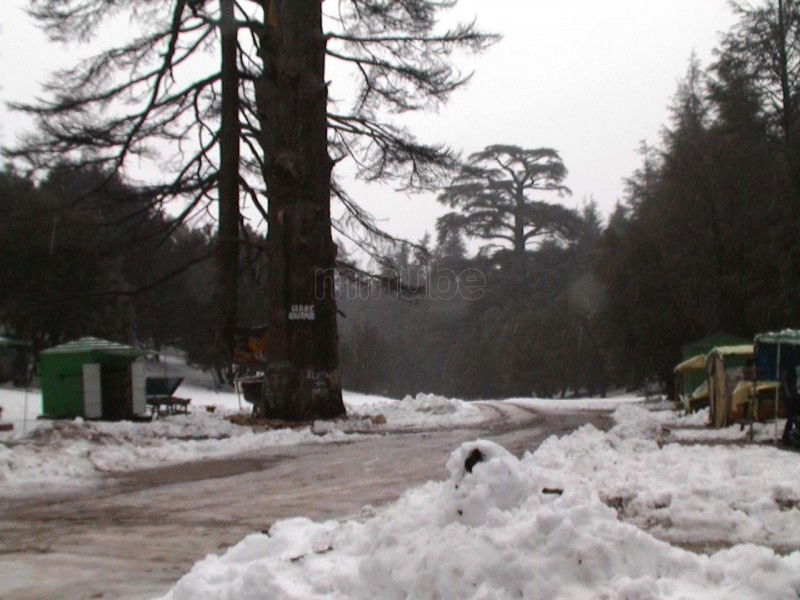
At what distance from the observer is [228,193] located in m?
21.2

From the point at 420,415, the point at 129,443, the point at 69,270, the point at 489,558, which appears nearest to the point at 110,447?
the point at 129,443

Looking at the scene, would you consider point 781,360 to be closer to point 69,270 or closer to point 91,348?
point 91,348

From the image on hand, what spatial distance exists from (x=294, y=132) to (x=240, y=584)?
1630 centimetres

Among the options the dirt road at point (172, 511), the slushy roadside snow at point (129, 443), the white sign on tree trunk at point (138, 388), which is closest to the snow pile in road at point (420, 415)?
the slushy roadside snow at point (129, 443)

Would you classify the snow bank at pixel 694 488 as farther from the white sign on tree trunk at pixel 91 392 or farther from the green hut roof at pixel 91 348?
the green hut roof at pixel 91 348

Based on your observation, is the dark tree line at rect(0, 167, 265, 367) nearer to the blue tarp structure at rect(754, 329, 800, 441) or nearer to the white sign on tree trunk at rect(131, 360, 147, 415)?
the white sign on tree trunk at rect(131, 360, 147, 415)

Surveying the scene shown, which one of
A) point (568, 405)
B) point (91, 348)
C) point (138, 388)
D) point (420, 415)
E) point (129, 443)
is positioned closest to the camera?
point (129, 443)

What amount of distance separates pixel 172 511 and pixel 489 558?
15.4ft

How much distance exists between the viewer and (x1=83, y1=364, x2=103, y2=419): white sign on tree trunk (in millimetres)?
20500

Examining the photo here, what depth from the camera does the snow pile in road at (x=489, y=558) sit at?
3.95 metres

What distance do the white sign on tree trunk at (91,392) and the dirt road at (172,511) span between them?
28.1 ft

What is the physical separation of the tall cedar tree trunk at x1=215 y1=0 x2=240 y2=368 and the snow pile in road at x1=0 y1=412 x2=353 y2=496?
2531 millimetres

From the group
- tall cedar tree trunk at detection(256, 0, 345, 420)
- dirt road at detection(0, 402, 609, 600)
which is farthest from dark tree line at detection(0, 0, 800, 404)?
dirt road at detection(0, 402, 609, 600)

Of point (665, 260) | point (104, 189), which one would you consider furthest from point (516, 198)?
point (104, 189)
